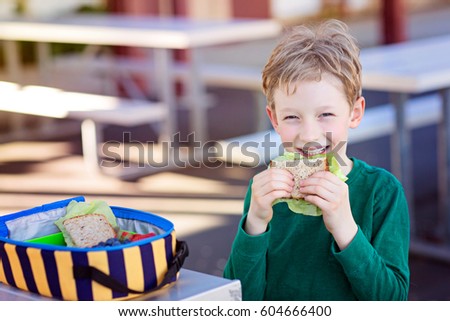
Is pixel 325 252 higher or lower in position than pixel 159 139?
higher

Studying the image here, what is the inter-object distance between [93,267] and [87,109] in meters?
4.72

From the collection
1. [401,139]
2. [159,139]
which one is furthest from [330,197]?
[159,139]

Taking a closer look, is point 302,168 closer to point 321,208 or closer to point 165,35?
point 321,208

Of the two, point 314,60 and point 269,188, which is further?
point 314,60

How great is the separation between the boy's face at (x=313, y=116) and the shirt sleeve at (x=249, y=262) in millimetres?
189

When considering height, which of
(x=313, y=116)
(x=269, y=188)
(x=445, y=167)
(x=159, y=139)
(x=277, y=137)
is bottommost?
(x=159, y=139)

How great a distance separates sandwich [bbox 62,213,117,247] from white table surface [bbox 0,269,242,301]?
13 cm

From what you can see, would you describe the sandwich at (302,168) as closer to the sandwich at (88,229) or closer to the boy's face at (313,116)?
the boy's face at (313,116)

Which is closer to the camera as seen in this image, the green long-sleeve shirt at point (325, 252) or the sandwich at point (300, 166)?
the sandwich at point (300, 166)

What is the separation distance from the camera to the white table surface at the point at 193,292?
1.36 m

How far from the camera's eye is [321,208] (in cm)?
154

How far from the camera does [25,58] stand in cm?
924

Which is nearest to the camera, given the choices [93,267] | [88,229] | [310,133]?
[93,267]

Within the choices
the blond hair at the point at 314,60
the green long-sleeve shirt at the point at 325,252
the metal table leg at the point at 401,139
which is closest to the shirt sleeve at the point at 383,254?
the green long-sleeve shirt at the point at 325,252
